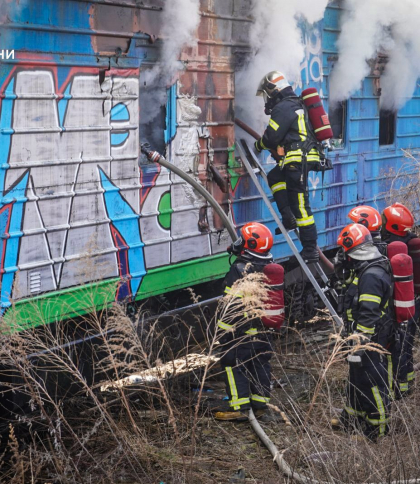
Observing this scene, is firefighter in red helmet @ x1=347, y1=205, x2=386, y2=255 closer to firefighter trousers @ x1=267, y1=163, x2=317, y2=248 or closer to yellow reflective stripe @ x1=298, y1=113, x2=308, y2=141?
firefighter trousers @ x1=267, y1=163, x2=317, y2=248

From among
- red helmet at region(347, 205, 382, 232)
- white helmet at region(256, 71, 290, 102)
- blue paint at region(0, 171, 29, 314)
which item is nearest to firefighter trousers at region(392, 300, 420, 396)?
red helmet at region(347, 205, 382, 232)

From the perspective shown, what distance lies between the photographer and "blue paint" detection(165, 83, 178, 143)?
679 centimetres

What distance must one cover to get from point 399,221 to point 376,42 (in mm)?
3956

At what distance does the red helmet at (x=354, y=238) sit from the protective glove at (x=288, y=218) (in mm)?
1996

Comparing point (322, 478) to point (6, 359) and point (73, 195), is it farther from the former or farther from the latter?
point (73, 195)

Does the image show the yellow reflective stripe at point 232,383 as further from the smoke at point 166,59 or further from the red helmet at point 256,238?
the smoke at point 166,59

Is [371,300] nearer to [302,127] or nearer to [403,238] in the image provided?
[403,238]

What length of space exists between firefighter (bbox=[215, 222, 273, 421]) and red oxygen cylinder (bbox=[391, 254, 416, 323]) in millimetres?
1062

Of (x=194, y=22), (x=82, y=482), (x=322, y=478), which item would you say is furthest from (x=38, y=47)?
(x=322, y=478)

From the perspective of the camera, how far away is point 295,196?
745 centimetres

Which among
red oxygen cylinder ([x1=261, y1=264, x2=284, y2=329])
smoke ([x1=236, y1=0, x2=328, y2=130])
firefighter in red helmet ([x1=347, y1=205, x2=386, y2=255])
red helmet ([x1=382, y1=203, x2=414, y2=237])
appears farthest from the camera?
smoke ([x1=236, y1=0, x2=328, y2=130])

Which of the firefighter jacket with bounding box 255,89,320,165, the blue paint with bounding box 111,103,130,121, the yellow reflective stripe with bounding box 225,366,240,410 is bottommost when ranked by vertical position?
the yellow reflective stripe with bounding box 225,366,240,410

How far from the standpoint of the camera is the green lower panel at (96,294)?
530cm

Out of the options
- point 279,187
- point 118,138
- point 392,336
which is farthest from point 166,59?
point 392,336
